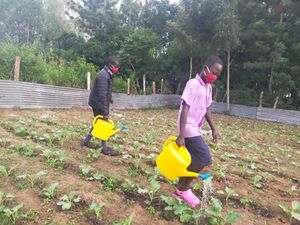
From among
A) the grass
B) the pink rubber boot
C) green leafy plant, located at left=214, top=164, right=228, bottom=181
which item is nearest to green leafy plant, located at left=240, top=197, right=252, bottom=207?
the grass

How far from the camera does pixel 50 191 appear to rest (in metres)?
3.95

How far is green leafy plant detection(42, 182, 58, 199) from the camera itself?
3932 mm

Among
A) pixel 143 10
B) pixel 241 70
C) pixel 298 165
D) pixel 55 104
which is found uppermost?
pixel 143 10

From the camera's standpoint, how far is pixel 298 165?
298 inches

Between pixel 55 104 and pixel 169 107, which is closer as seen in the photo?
pixel 55 104

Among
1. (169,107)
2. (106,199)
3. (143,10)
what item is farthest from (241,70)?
(106,199)

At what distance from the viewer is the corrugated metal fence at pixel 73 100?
37.2 ft

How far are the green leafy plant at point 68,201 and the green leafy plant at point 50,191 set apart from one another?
6.8 inches

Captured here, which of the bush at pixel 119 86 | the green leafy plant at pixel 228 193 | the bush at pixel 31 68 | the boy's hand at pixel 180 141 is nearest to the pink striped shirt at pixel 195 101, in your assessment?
the boy's hand at pixel 180 141

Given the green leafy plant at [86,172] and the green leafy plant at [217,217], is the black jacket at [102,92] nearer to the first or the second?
the green leafy plant at [86,172]

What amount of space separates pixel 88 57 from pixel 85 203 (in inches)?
953

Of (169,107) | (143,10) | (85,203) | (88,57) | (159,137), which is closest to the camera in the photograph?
(85,203)

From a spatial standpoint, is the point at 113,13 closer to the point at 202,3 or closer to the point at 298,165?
the point at 202,3

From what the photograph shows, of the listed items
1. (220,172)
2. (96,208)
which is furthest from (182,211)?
(220,172)
